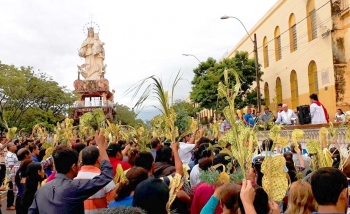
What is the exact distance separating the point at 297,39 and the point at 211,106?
351 inches

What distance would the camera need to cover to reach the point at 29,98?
31562 millimetres

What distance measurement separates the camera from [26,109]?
102 ft

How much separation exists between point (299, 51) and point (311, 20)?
2.48 m

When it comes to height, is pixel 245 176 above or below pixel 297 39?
below

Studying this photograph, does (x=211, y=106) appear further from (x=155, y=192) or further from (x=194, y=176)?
(x=155, y=192)

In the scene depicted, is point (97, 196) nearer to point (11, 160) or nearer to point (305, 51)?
point (11, 160)

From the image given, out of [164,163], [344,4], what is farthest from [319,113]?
[344,4]

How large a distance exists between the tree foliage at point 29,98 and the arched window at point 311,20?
19990mm

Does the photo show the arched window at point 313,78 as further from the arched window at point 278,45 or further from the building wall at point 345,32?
the arched window at point 278,45

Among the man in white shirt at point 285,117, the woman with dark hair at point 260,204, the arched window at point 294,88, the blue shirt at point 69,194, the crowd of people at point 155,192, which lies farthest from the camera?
the arched window at point 294,88

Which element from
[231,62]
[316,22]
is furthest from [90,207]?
[231,62]

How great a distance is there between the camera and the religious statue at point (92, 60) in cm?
5103

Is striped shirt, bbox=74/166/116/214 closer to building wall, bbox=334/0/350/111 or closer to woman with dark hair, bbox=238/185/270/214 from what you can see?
woman with dark hair, bbox=238/185/270/214

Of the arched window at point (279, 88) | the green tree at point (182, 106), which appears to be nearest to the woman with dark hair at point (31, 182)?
the green tree at point (182, 106)
